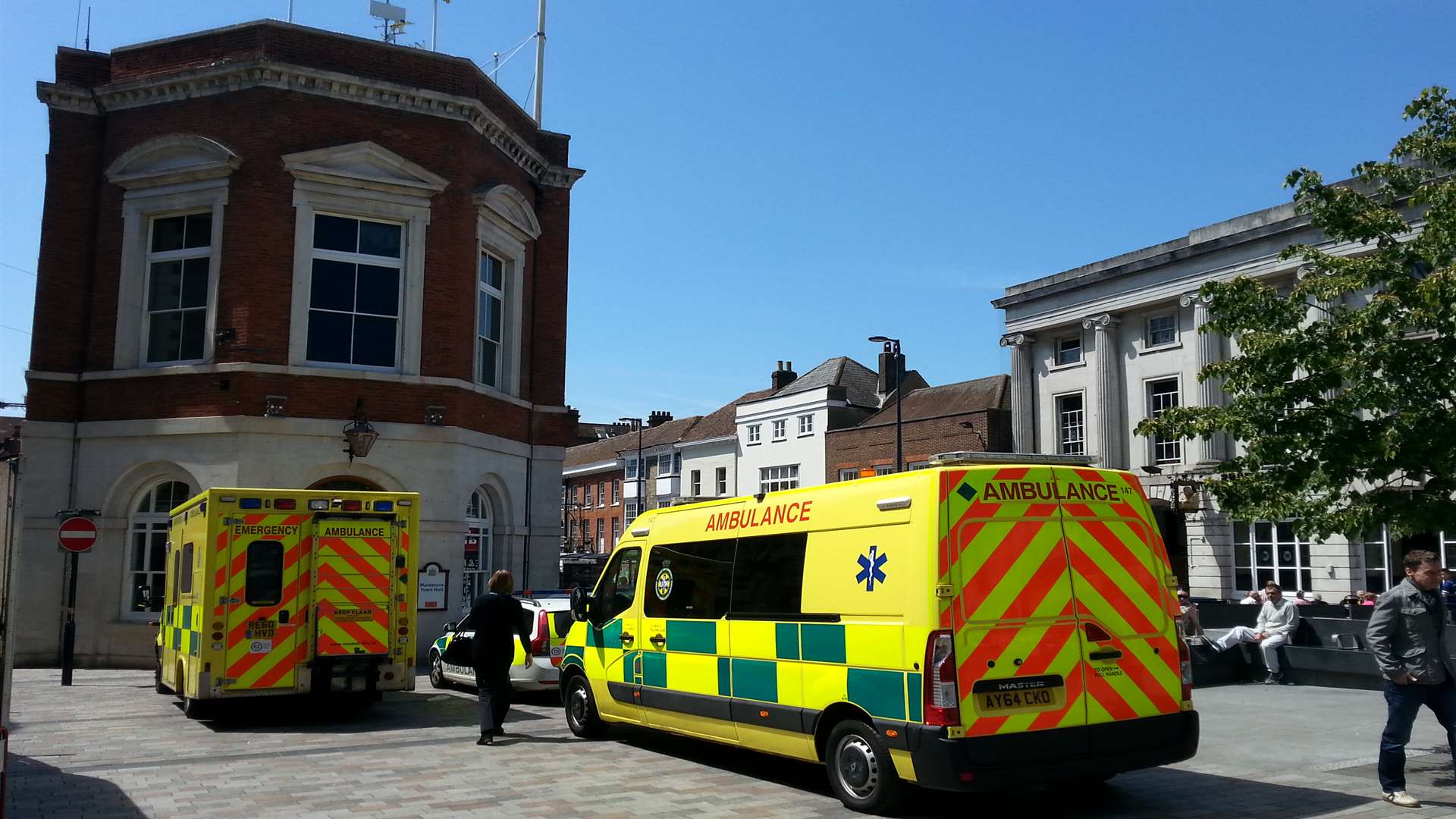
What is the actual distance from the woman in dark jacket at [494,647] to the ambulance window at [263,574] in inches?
92.4

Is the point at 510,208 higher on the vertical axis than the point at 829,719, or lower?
higher

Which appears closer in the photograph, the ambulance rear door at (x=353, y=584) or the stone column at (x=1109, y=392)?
the ambulance rear door at (x=353, y=584)

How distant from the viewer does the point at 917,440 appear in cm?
4753

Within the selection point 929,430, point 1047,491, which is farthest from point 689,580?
point 929,430

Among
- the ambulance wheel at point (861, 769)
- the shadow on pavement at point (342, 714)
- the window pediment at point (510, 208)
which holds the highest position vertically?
the window pediment at point (510, 208)

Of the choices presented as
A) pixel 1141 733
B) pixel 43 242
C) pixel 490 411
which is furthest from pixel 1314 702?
pixel 43 242

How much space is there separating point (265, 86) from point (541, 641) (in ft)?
34.6

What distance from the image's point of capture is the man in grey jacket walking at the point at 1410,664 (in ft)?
25.1

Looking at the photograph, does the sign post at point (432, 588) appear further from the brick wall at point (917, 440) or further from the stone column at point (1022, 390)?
the stone column at point (1022, 390)

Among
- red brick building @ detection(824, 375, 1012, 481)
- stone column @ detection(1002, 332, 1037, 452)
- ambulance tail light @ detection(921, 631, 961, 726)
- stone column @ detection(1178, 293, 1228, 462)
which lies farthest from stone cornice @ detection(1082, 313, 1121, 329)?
ambulance tail light @ detection(921, 631, 961, 726)

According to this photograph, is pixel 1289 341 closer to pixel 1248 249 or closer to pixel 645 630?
pixel 645 630

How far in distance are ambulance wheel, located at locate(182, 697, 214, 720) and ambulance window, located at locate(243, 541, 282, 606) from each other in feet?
4.49

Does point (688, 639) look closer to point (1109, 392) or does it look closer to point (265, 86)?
point (265, 86)

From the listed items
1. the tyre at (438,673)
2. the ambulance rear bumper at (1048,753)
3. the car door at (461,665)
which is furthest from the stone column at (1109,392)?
the ambulance rear bumper at (1048,753)
